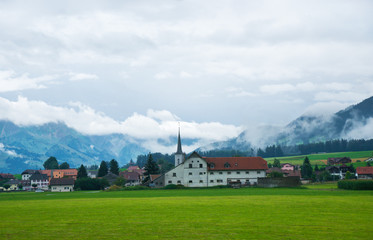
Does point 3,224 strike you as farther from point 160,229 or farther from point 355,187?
point 355,187

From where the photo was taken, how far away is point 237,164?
103 m

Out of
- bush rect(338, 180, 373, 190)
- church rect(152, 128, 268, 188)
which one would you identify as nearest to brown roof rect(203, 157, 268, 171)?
church rect(152, 128, 268, 188)

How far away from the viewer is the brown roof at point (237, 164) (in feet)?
334

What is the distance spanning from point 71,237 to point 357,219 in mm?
19051

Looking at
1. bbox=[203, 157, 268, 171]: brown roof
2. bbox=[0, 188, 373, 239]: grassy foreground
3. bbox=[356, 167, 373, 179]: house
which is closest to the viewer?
bbox=[0, 188, 373, 239]: grassy foreground

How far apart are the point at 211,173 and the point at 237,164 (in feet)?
23.1

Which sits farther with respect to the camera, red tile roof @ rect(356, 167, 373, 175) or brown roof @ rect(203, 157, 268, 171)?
red tile roof @ rect(356, 167, 373, 175)

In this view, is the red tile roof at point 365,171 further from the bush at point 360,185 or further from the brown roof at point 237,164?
the bush at point 360,185

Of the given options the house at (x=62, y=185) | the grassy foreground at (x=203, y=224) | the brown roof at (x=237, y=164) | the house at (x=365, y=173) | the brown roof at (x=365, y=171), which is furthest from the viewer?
the brown roof at (x=365, y=171)

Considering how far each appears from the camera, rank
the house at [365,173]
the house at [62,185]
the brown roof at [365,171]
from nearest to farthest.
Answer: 1. the house at [62,185]
2. the house at [365,173]
3. the brown roof at [365,171]

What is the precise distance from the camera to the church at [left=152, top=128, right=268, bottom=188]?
333 feet

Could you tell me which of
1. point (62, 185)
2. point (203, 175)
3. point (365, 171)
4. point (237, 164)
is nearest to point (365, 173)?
point (365, 171)

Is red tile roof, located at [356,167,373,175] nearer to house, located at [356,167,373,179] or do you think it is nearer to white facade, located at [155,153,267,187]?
house, located at [356,167,373,179]

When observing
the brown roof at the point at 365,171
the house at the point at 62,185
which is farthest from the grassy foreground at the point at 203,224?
the brown roof at the point at 365,171
